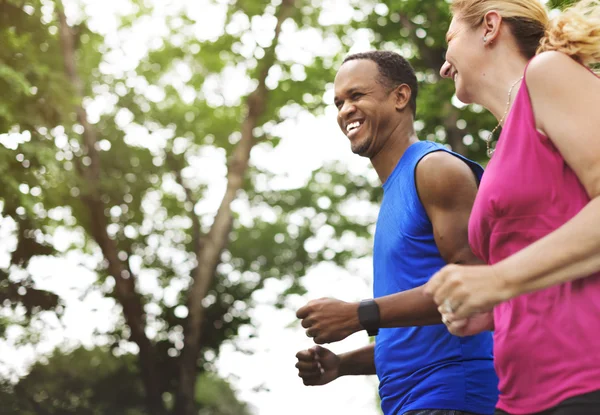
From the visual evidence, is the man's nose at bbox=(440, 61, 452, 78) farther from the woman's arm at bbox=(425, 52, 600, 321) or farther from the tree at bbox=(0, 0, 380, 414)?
the tree at bbox=(0, 0, 380, 414)

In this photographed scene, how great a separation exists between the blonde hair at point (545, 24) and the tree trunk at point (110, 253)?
1402 centimetres

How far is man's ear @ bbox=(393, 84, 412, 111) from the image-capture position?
3.60m

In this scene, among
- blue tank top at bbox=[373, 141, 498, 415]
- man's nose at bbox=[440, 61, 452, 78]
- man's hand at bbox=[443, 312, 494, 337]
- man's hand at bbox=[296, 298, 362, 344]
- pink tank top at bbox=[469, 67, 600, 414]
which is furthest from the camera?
blue tank top at bbox=[373, 141, 498, 415]

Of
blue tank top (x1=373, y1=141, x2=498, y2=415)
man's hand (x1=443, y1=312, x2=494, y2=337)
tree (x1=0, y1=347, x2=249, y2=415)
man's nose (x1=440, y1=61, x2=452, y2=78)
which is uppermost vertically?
tree (x1=0, y1=347, x2=249, y2=415)

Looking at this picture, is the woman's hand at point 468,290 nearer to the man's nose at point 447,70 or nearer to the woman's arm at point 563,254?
the woman's arm at point 563,254

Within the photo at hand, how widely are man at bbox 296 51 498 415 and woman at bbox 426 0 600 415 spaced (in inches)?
24.0

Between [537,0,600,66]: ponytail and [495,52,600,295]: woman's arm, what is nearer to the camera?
[495,52,600,295]: woman's arm


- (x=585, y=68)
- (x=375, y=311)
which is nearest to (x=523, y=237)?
(x=585, y=68)

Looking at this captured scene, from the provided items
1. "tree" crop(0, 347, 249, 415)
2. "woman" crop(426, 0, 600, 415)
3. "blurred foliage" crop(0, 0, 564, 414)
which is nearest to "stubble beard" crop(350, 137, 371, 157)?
"woman" crop(426, 0, 600, 415)

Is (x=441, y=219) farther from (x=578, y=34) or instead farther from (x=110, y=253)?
(x=110, y=253)

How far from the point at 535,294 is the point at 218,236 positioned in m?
16.0

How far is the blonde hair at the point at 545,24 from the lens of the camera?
1.84 meters

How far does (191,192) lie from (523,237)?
739 inches

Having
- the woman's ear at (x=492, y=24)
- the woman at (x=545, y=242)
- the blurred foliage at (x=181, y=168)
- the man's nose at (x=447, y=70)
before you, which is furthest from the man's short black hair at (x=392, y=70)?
the blurred foliage at (x=181, y=168)
